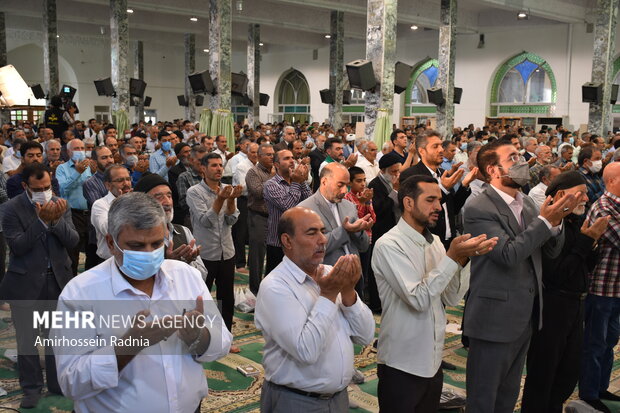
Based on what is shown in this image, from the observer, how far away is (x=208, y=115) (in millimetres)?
12453

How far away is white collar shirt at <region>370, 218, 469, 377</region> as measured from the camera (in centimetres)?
273

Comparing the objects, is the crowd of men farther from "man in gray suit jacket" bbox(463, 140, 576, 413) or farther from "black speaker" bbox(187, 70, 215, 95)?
"black speaker" bbox(187, 70, 215, 95)

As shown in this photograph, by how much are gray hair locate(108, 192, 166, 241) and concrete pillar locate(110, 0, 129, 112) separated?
1396cm

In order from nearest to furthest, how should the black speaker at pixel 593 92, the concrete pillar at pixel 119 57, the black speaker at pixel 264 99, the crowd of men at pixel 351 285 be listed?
the crowd of men at pixel 351 285 < the concrete pillar at pixel 119 57 < the black speaker at pixel 593 92 < the black speaker at pixel 264 99

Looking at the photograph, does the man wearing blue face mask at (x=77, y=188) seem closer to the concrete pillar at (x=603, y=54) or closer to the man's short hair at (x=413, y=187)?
the man's short hair at (x=413, y=187)

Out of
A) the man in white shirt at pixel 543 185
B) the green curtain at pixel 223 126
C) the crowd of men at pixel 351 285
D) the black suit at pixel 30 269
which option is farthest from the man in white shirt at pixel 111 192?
the green curtain at pixel 223 126

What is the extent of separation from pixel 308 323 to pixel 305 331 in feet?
0.10

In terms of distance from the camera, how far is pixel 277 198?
527cm

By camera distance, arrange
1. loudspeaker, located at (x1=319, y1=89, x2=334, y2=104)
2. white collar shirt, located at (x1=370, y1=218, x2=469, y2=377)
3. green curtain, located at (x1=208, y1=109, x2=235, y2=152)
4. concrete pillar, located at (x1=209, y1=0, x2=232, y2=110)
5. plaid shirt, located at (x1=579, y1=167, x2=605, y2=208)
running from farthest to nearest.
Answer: loudspeaker, located at (x1=319, y1=89, x2=334, y2=104) → concrete pillar, located at (x1=209, y1=0, x2=232, y2=110) → green curtain, located at (x1=208, y1=109, x2=235, y2=152) → plaid shirt, located at (x1=579, y1=167, x2=605, y2=208) → white collar shirt, located at (x1=370, y1=218, x2=469, y2=377)

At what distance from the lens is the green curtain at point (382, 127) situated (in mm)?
10578

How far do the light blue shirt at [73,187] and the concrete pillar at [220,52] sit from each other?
22.0ft

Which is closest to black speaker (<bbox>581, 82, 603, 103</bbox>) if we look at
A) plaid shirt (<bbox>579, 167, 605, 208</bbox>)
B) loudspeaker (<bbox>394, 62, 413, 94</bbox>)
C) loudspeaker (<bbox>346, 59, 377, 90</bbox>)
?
loudspeaker (<bbox>394, 62, 413, 94</bbox>)

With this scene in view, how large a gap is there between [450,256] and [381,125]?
8.06 metres

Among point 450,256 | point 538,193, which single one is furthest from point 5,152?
point 450,256
